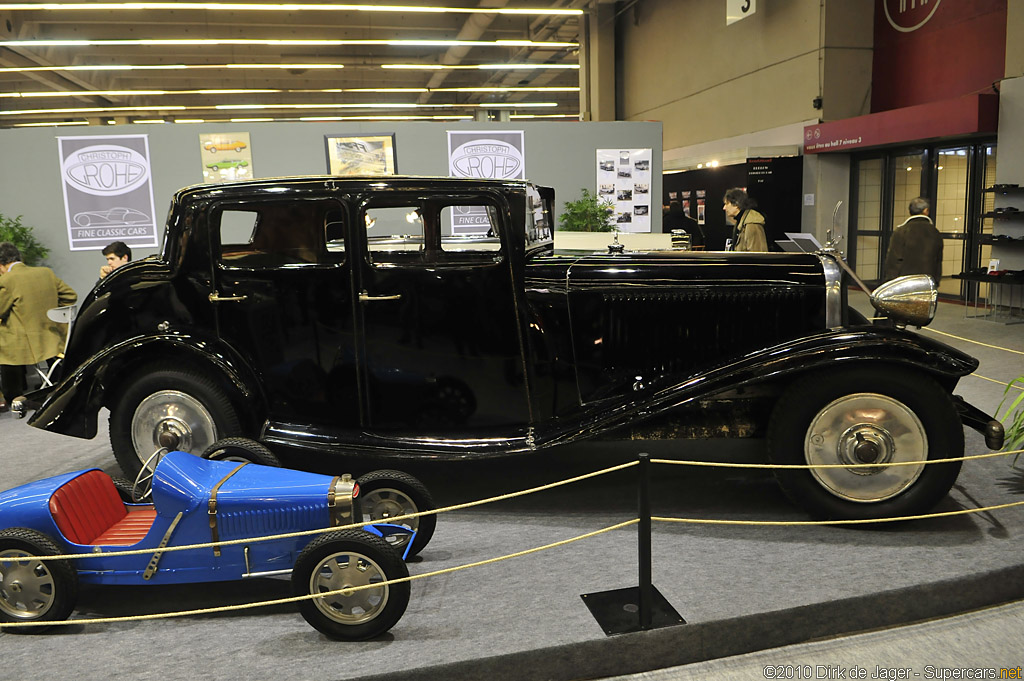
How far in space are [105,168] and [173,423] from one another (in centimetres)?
704

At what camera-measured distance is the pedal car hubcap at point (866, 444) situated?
3.30 m

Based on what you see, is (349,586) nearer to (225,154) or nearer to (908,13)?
(225,154)

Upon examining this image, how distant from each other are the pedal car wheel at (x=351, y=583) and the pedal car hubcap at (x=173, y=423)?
1496 mm

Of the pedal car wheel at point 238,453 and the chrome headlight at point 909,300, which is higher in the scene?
the chrome headlight at point 909,300

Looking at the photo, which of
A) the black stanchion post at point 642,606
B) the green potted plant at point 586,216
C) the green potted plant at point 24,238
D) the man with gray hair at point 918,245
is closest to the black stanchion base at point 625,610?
the black stanchion post at point 642,606

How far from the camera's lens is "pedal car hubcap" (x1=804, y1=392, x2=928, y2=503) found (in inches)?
130

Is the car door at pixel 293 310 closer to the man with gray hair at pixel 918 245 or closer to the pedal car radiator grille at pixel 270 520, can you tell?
the pedal car radiator grille at pixel 270 520

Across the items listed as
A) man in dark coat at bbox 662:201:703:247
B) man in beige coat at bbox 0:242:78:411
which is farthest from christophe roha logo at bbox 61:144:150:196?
man in dark coat at bbox 662:201:703:247

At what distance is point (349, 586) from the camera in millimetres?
2637

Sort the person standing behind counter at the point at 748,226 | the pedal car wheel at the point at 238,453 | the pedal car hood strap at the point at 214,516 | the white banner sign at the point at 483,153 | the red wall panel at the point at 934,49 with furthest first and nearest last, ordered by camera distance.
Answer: the red wall panel at the point at 934,49
the white banner sign at the point at 483,153
the person standing behind counter at the point at 748,226
the pedal car wheel at the point at 238,453
the pedal car hood strap at the point at 214,516

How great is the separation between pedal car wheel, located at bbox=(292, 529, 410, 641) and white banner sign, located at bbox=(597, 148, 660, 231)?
333 inches

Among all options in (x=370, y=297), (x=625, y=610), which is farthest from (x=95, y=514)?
(x=625, y=610)

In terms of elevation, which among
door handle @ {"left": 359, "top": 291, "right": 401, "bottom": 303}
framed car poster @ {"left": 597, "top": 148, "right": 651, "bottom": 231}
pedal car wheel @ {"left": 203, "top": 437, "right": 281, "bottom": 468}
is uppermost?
framed car poster @ {"left": 597, "top": 148, "right": 651, "bottom": 231}

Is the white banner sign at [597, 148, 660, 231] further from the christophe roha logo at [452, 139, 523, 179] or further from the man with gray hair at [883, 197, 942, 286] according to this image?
the man with gray hair at [883, 197, 942, 286]
